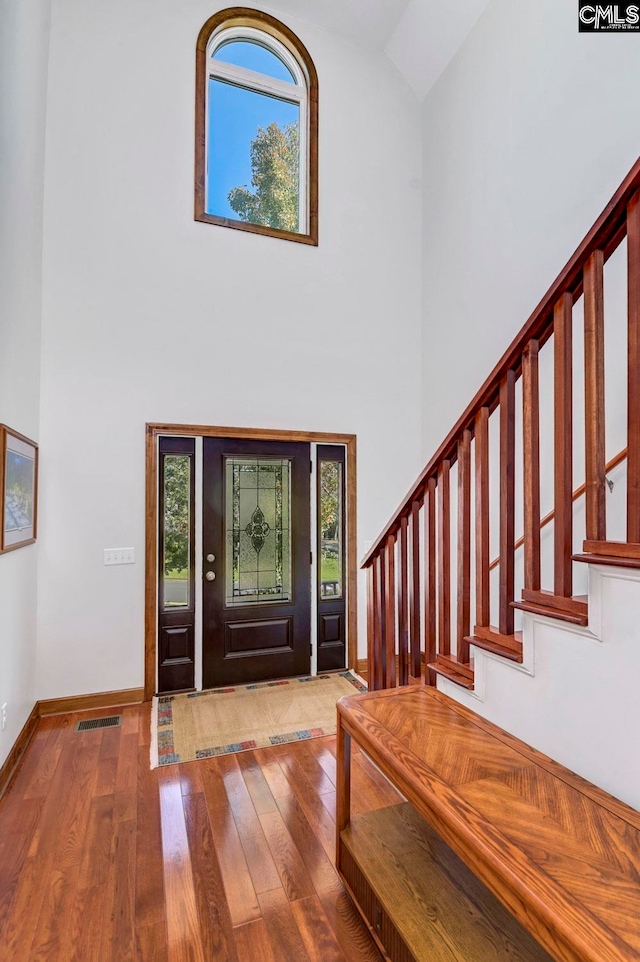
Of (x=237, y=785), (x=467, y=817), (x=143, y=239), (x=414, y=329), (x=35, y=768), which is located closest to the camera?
(x=467, y=817)

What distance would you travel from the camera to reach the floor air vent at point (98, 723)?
3117 millimetres

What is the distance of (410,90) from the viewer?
4.58 meters

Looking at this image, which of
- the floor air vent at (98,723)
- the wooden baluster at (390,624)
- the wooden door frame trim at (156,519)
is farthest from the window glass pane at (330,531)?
the floor air vent at (98,723)

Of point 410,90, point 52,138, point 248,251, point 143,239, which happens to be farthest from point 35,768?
point 410,90

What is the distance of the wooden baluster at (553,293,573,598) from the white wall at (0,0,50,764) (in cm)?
254

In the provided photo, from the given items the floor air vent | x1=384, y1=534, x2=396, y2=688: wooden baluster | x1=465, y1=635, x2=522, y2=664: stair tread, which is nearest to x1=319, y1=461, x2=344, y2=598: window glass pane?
x1=384, y1=534, x2=396, y2=688: wooden baluster

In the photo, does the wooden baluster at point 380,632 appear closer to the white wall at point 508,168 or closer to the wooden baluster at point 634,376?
the wooden baluster at point 634,376

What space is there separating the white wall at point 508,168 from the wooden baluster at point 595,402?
1858 mm

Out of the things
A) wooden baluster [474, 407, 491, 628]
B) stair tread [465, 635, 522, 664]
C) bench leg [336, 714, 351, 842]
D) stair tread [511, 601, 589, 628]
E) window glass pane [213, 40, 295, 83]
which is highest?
window glass pane [213, 40, 295, 83]

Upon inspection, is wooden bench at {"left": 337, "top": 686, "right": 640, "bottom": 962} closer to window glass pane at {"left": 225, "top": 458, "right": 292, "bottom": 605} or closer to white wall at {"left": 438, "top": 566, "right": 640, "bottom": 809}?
white wall at {"left": 438, "top": 566, "right": 640, "bottom": 809}

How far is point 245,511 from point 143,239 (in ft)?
7.37

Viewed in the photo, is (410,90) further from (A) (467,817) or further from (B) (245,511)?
(A) (467,817)

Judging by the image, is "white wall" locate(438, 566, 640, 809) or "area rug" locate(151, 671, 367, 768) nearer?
"white wall" locate(438, 566, 640, 809)

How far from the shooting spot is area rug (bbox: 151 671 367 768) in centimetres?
287
